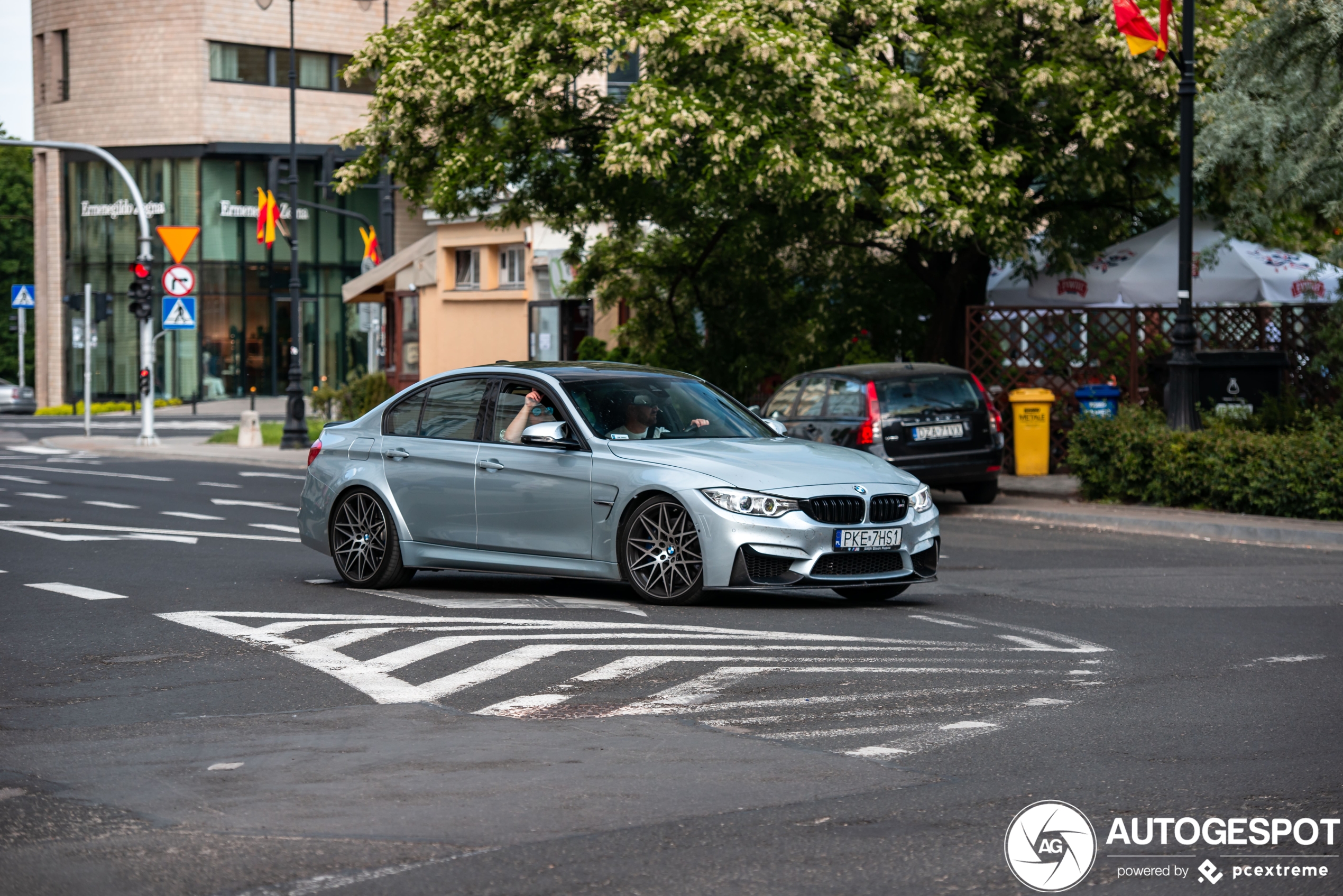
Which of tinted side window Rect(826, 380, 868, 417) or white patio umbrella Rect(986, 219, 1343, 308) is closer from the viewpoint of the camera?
tinted side window Rect(826, 380, 868, 417)

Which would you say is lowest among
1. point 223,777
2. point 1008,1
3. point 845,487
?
point 223,777

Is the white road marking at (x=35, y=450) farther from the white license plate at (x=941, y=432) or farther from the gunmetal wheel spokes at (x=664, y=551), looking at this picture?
the gunmetal wheel spokes at (x=664, y=551)

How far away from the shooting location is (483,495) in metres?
11.4

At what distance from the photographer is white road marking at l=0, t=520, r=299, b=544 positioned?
1612 centimetres

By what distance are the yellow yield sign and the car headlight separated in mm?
27407

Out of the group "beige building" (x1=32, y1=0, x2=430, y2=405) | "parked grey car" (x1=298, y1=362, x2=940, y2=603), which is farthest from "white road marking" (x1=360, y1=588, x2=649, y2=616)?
"beige building" (x1=32, y1=0, x2=430, y2=405)

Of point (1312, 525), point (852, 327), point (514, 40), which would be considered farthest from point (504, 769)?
point (852, 327)

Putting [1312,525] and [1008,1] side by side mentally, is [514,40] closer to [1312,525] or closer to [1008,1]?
[1008,1]

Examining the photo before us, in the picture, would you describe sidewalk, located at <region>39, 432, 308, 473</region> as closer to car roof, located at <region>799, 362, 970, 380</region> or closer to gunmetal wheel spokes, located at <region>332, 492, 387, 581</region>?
car roof, located at <region>799, 362, 970, 380</region>

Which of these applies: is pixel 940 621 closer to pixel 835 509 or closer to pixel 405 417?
pixel 835 509

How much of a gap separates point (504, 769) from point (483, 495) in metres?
5.38

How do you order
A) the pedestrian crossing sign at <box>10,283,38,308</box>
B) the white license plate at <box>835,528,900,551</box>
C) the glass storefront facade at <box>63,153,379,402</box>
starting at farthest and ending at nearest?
the glass storefront facade at <box>63,153,379,402</box> < the pedestrian crossing sign at <box>10,283,38,308</box> < the white license plate at <box>835,528,900,551</box>

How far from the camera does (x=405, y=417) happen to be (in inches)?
480

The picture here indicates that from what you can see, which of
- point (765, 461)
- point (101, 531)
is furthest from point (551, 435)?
point (101, 531)
